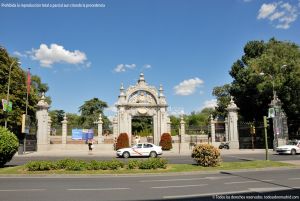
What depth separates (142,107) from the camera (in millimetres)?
42781

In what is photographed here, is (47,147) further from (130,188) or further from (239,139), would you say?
(130,188)

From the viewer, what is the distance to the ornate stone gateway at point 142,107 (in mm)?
42188

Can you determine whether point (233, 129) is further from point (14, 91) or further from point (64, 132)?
point (14, 91)

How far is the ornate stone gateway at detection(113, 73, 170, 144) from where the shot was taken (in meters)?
42.2

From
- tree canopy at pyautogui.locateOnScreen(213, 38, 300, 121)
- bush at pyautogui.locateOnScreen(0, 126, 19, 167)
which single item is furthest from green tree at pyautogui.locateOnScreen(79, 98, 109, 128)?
bush at pyautogui.locateOnScreen(0, 126, 19, 167)

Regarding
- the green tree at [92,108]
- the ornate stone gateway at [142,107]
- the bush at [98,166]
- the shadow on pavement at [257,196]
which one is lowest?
the shadow on pavement at [257,196]

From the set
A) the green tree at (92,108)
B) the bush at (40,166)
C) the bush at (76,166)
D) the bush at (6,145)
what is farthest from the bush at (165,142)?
the green tree at (92,108)

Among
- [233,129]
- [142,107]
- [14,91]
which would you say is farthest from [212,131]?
[14,91]

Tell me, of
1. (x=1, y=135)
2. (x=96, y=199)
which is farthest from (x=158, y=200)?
(x=1, y=135)

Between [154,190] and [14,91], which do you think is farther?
[14,91]

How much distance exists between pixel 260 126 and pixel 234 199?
3476 cm

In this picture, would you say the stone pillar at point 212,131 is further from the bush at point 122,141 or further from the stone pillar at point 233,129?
the bush at point 122,141

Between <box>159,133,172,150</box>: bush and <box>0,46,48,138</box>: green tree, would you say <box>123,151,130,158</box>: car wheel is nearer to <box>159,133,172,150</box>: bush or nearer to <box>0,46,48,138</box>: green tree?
<box>159,133,172,150</box>: bush

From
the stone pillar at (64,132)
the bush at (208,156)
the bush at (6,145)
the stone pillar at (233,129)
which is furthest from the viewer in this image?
the stone pillar at (233,129)
